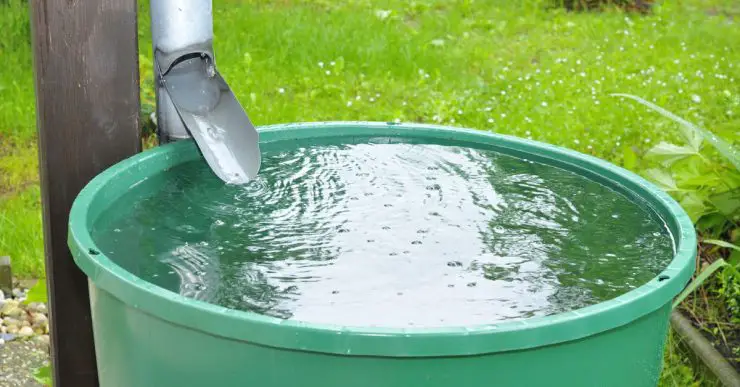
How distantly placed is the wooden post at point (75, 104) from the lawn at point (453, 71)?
55.2 inches

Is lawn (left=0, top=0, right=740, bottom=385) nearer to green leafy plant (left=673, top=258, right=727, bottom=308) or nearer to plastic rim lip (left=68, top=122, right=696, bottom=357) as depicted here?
green leafy plant (left=673, top=258, right=727, bottom=308)

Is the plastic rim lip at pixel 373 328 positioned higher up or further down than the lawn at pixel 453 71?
higher up

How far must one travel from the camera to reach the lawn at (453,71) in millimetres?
4547

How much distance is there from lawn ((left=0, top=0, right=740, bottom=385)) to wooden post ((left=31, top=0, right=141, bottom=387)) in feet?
4.60

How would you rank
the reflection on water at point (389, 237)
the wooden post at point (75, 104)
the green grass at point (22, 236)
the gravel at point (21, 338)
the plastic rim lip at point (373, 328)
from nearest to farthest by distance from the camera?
the plastic rim lip at point (373, 328), the reflection on water at point (389, 237), the wooden post at point (75, 104), the gravel at point (21, 338), the green grass at point (22, 236)

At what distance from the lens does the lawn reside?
455 centimetres

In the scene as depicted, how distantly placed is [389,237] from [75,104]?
0.78 meters

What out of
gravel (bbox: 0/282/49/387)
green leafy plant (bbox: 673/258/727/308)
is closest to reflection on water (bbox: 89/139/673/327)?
green leafy plant (bbox: 673/258/727/308)

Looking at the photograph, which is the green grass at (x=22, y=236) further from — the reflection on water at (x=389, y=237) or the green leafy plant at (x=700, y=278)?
the green leafy plant at (x=700, y=278)

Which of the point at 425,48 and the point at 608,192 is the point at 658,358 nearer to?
the point at 608,192

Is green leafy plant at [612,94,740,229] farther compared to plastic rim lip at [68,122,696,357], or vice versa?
green leafy plant at [612,94,740,229]

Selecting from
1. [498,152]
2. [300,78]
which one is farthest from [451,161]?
[300,78]

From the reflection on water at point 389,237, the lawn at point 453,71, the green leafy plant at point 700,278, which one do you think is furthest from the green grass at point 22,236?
the green leafy plant at point 700,278

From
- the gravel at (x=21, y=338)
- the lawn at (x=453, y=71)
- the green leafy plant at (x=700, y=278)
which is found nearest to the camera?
the green leafy plant at (x=700, y=278)
